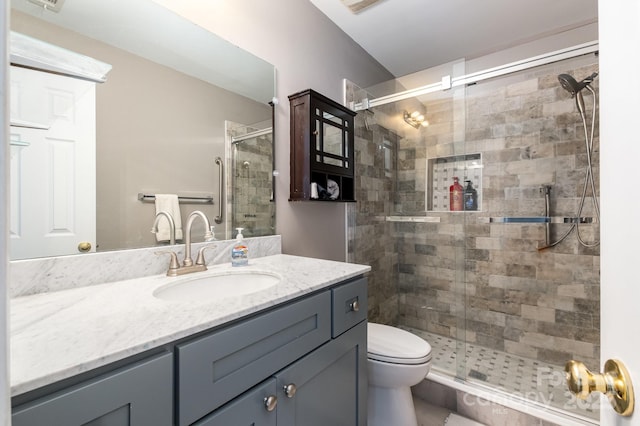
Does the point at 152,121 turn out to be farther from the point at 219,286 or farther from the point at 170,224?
the point at 219,286

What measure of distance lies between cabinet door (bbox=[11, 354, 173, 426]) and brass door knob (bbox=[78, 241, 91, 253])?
0.62 metres

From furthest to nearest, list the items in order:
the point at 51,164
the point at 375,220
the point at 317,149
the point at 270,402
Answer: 1. the point at 375,220
2. the point at 317,149
3. the point at 51,164
4. the point at 270,402

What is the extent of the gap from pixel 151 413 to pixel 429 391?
1.73m

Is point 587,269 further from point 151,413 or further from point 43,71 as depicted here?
point 43,71

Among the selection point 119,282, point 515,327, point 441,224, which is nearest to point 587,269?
point 515,327

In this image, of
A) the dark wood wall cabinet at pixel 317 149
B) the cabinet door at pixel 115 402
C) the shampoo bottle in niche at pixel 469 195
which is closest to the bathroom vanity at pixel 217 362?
the cabinet door at pixel 115 402

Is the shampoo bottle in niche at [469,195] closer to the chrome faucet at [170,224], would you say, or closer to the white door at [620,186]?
the white door at [620,186]

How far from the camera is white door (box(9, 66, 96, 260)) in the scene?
0.81 metres

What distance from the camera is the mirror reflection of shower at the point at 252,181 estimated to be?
1359 mm

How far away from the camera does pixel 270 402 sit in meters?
0.73

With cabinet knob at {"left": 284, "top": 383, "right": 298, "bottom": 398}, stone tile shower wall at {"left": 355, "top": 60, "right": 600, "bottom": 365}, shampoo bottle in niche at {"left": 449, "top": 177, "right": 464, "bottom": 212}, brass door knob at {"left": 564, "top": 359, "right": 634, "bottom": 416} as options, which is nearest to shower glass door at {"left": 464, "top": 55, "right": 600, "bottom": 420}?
stone tile shower wall at {"left": 355, "top": 60, "right": 600, "bottom": 365}

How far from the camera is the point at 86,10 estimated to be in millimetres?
940

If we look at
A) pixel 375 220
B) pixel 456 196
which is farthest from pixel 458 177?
pixel 375 220

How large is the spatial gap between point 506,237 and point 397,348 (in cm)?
145
